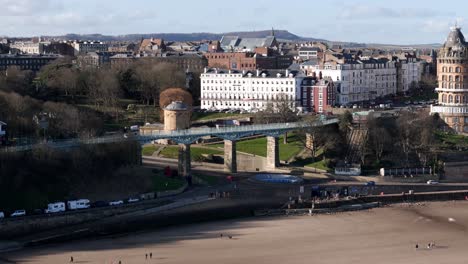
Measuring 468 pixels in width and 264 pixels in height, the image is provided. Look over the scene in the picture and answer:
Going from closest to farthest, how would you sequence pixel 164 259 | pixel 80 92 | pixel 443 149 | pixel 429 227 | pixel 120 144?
1. pixel 164 259
2. pixel 429 227
3. pixel 120 144
4. pixel 443 149
5. pixel 80 92

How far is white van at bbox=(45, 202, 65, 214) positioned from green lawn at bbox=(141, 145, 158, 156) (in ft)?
65.0

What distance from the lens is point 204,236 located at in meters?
46.1

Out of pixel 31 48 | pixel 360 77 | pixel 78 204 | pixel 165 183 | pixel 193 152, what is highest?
pixel 31 48

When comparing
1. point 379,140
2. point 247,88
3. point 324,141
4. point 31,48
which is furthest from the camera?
point 31,48

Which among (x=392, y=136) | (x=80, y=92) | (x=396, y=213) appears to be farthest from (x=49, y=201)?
(x=80, y=92)

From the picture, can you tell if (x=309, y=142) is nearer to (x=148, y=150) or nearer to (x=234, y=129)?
(x=234, y=129)

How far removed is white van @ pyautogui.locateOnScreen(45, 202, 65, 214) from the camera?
158 feet

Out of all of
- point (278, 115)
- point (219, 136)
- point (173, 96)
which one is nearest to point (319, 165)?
A: point (219, 136)

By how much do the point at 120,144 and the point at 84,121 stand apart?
1306 centimetres

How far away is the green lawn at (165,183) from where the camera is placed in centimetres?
5478

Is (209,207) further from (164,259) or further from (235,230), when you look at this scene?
(164,259)

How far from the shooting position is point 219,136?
2479 inches

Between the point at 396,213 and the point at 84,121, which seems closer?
the point at 396,213

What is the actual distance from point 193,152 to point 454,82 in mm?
24570
